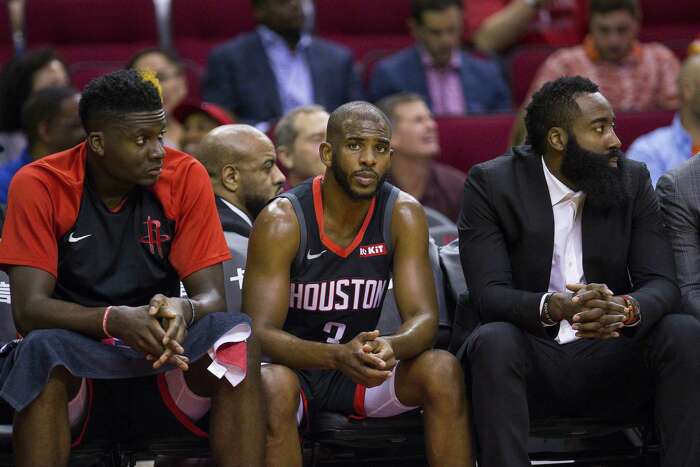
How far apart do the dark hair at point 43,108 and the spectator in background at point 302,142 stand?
85cm

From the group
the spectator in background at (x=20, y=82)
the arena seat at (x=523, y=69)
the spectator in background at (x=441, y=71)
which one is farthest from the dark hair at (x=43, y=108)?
the arena seat at (x=523, y=69)

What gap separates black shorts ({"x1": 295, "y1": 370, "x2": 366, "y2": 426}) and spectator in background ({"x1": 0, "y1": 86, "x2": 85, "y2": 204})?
1.64m

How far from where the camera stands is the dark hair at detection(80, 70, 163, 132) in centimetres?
338

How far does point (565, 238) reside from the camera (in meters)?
3.68

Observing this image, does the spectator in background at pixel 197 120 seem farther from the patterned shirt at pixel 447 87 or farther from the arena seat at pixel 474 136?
the patterned shirt at pixel 447 87

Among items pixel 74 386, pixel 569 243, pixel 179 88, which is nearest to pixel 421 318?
pixel 569 243

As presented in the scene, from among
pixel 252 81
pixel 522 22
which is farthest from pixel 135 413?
pixel 522 22

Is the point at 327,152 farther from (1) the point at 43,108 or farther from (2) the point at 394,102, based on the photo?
(2) the point at 394,102

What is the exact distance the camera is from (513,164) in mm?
3742

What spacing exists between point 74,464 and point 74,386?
32 cm

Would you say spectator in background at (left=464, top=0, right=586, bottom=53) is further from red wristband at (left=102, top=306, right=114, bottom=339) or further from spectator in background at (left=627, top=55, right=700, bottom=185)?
red wristband at (left=102, top=306, right=114, bottom=339)

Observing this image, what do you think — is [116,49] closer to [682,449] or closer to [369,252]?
[369,252]

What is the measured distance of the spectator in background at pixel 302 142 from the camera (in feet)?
15.6

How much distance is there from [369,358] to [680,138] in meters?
2.47
